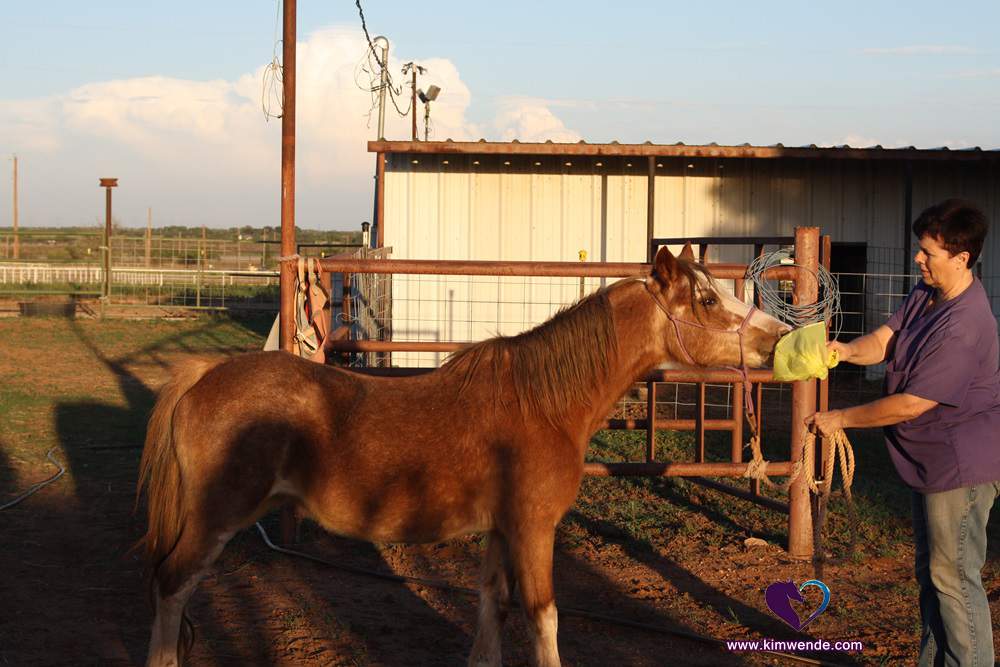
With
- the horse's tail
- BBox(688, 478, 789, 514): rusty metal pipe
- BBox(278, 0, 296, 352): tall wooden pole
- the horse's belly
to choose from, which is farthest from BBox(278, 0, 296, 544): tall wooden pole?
BBox(688, 478, 789, 514): rusty metal pipe

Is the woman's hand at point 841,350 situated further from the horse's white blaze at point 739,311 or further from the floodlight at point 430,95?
the floodlight at point 430,95

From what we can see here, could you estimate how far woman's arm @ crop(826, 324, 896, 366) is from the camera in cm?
394

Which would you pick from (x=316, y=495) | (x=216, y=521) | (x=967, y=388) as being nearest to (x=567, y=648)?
(x=316, y=495)

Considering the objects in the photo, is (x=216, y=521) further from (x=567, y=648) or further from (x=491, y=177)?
(x=491, y=177)

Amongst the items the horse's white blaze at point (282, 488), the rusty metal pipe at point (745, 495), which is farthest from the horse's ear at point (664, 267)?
the rusty metal pipe at point (745, 495)

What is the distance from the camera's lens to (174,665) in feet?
12.7

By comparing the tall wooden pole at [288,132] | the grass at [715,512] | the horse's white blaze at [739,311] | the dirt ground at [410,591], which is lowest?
the dirt ground at [410,591]

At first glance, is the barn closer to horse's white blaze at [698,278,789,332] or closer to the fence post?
the fence post

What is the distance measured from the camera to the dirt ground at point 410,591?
4516 millimetres

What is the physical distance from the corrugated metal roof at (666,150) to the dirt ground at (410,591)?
22.1 ft

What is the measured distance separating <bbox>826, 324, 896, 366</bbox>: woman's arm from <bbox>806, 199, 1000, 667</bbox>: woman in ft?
1.13

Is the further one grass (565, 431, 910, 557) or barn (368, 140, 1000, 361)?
barn (368, 140, 1000, 361)

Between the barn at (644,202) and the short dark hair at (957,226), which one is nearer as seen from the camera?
the short dark hair at (957,226)

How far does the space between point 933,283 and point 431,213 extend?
11.2m
